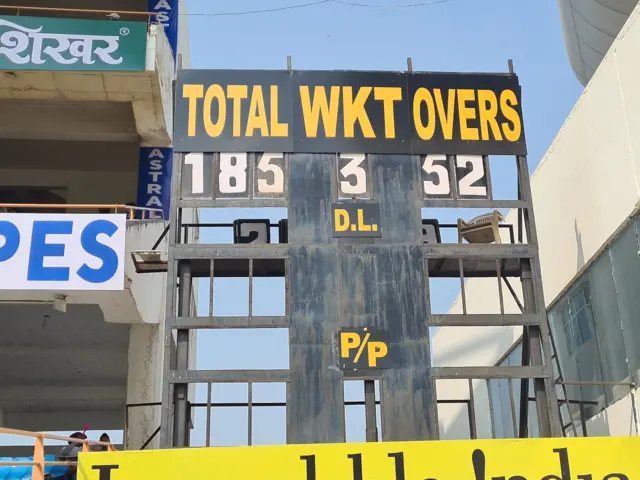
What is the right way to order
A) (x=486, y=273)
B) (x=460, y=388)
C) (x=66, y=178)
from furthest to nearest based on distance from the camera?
(x=460, y=388)
(x=66, y=178)
(x=486, y=273)

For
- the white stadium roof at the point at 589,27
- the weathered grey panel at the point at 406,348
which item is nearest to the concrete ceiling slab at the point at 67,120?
the weathered grey panel at the point at 406,348

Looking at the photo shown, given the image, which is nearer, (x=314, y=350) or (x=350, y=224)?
(x=314, y=350)

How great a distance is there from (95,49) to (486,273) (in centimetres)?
901

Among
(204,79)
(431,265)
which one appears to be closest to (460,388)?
(431,265)

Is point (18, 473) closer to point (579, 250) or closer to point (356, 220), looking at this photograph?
point (356, 220)

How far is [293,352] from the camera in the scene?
10516 millimetres

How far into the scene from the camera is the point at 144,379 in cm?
1798

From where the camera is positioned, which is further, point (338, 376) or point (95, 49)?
point (95, 49)

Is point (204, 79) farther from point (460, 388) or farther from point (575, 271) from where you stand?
point (460, 388)

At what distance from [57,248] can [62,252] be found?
11cm

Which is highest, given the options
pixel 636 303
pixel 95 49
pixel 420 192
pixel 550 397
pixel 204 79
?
pixel 95 49

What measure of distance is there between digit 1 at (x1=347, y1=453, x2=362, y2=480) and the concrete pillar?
8759mm

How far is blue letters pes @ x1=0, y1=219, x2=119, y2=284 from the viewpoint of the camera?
47.9ft

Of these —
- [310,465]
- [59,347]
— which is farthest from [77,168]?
[310,465]
